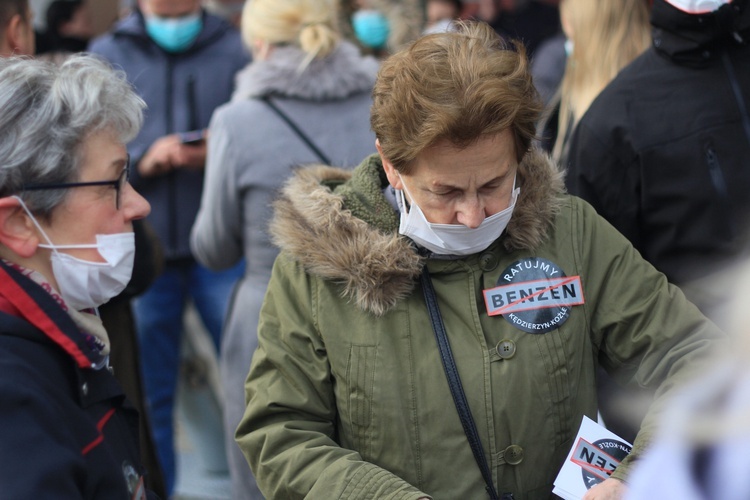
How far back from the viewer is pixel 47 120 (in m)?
2.10

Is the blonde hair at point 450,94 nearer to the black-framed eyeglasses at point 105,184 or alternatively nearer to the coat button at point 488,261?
the coat button at point 488,261

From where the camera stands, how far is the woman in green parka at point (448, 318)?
2098 millimetres

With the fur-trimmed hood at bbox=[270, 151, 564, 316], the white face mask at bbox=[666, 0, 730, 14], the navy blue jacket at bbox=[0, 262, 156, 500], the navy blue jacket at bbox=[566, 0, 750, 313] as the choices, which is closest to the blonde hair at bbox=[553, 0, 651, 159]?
the navy blue jacket at bbox=[566, 0, 750, 313]

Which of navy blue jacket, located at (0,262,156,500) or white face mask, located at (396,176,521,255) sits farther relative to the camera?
white face mask, located at (396,176,521,255)

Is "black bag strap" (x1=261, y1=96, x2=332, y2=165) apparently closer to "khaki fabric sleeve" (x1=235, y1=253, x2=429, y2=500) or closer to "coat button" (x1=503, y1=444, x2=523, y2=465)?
"khaki fabric sleeve" (x1=235, y1=253, x2=429, y2=500)

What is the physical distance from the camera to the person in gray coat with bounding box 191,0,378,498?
11.6 ft

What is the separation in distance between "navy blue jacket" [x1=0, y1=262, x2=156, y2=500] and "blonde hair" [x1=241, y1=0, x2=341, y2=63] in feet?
6.08

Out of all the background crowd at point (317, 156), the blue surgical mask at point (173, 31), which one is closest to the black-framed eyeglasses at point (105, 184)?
the background crowd at point (317, 156)

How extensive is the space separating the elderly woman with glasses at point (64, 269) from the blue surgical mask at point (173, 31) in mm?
2350

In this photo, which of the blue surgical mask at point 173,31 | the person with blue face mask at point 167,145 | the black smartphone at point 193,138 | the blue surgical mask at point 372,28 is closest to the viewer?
the black smartphone at point 193,138

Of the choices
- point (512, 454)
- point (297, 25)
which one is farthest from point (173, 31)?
point (512, 454)

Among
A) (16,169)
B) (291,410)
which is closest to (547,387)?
(291,410)

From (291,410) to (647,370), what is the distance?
0.83 metres

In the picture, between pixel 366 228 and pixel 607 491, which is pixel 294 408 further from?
pixel 607 491
